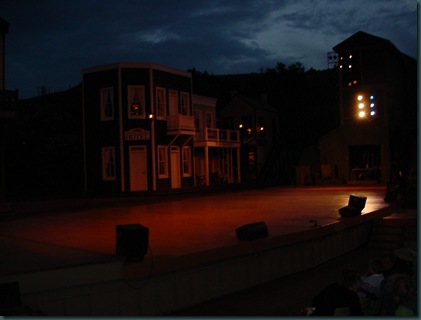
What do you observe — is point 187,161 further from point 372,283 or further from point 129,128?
point 372,283

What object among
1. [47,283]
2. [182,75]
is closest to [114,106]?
[182,75]

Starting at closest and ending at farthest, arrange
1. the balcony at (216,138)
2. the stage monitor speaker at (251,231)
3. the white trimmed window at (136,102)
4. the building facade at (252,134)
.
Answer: the stage monitor speaker at (251,231) < the white trimmed window at (136,102) < the balcony at (216,138) < the building facade at (252,134)

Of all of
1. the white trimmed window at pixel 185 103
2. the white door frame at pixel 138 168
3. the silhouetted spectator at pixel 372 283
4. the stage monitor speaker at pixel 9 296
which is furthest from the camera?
the white trimmed window at pixel 185 103

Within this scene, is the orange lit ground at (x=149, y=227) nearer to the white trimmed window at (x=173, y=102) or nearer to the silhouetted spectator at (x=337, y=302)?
the silhouetted spectator at (x=337, y=302)

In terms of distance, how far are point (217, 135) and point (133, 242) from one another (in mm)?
21628

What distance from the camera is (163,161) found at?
24531 mm

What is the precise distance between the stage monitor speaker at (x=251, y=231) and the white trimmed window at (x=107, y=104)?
15.7 metres

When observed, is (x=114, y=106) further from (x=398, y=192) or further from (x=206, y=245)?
(x=206, y=245)

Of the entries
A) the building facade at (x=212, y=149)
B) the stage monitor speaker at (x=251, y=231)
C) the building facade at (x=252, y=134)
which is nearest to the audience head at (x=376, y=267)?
the stage monitor speaker at (x=251, y=231)

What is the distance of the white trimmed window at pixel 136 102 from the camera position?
23703 mm

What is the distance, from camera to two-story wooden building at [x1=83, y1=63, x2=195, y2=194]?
23578 millimetres

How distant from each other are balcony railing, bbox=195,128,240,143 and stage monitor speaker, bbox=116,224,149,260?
20378 mm

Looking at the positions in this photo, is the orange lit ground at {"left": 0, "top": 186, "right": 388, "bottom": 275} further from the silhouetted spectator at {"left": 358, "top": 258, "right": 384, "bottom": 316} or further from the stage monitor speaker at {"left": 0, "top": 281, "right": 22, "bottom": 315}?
the silhouetted spectator at {"left": 358, "top": 258, "right": 384, "bottom": 316}

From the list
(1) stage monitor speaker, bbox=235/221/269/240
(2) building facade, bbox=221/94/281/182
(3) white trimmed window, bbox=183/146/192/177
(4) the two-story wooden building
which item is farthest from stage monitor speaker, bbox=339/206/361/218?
(2) building facade, bbox=221/94/281/182
